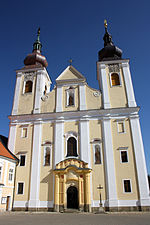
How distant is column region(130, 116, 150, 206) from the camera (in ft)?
51.9

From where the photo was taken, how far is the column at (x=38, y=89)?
20.9 meters

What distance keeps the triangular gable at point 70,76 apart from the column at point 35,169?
5.87m

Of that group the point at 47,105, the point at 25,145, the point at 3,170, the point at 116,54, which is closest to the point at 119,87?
the point at 116,54

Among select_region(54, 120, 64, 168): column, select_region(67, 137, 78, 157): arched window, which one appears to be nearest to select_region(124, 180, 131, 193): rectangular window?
select_region(67, 137, 78, 157): arched window

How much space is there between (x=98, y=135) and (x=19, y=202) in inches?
367

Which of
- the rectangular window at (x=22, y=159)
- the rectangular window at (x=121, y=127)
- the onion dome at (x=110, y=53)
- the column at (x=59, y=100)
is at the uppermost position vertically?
the onion dome at (x=110, y=53)

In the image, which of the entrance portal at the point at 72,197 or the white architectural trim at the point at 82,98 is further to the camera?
the white architectural trim at the point at 82,98

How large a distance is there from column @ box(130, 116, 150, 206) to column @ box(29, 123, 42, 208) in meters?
8.85

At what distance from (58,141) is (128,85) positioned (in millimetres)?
9467

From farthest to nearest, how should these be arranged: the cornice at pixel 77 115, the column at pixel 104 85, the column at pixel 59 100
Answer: the column at pixel 59 100
the column at pixel 104 85
the cornice at pixel 77 115

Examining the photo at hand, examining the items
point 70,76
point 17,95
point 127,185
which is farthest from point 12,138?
point 127,185

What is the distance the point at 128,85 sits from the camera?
20703 mm

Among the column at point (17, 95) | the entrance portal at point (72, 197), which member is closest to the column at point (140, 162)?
the entrance portal at point (72, 197)

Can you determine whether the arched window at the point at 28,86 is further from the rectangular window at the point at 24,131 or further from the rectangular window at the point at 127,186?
the rectangular window at the point at 127,186
